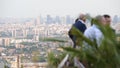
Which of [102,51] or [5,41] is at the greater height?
[102,51]

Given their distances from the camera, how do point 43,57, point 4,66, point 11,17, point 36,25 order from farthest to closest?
point 11,17 < point 36,25 < point 4,66 < point 43,57

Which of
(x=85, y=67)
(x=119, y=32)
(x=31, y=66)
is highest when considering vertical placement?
(x=119, y=32)

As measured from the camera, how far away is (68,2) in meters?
9.84

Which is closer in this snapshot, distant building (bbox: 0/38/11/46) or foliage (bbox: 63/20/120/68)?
foliage (bbox: 63/20/120/68)

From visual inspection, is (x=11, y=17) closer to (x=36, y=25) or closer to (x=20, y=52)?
(x=36, y=25)

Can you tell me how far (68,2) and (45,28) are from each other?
8.44ft

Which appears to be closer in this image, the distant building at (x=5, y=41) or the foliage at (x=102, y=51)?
the foliage at (x=102, y=51)

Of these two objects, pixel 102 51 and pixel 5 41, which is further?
pixel 5 41

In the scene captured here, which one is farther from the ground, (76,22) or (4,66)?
(76,22)

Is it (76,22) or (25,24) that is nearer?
(76,22)

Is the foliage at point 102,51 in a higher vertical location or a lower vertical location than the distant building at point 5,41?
higher

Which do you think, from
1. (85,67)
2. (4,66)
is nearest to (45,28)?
(4,66)

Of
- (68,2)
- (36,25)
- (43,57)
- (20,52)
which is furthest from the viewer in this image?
(68,2)

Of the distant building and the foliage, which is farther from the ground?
the foliage
